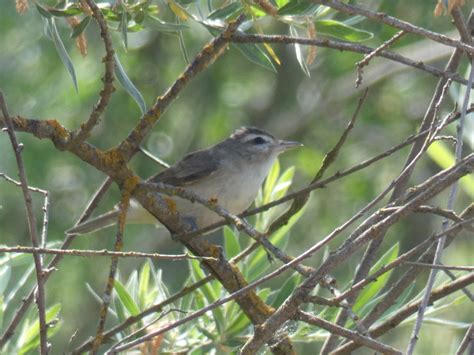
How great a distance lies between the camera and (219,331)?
368 cm

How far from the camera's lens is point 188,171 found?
546 cm

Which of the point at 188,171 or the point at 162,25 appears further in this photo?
the point at 188,171

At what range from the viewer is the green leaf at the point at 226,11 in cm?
290

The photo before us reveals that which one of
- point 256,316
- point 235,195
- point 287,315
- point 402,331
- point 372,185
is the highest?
point 372,185

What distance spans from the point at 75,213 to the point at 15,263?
165 inches

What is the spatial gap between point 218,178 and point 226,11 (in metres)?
2.60

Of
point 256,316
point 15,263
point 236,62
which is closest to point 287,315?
point 256,316

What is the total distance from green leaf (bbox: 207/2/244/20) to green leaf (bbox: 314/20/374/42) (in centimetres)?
27

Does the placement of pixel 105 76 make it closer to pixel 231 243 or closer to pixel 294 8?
pixel 294 8

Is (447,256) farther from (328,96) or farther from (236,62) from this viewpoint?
(236,62)

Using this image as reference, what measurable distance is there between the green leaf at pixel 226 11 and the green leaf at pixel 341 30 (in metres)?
0.27

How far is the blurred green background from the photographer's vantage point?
23.8 ft

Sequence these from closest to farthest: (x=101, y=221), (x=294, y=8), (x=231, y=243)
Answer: (x=294, y=8)
(x=231, y=243)
(x=101, y=221)

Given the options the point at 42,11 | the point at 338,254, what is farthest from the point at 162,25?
the point at 338,254
